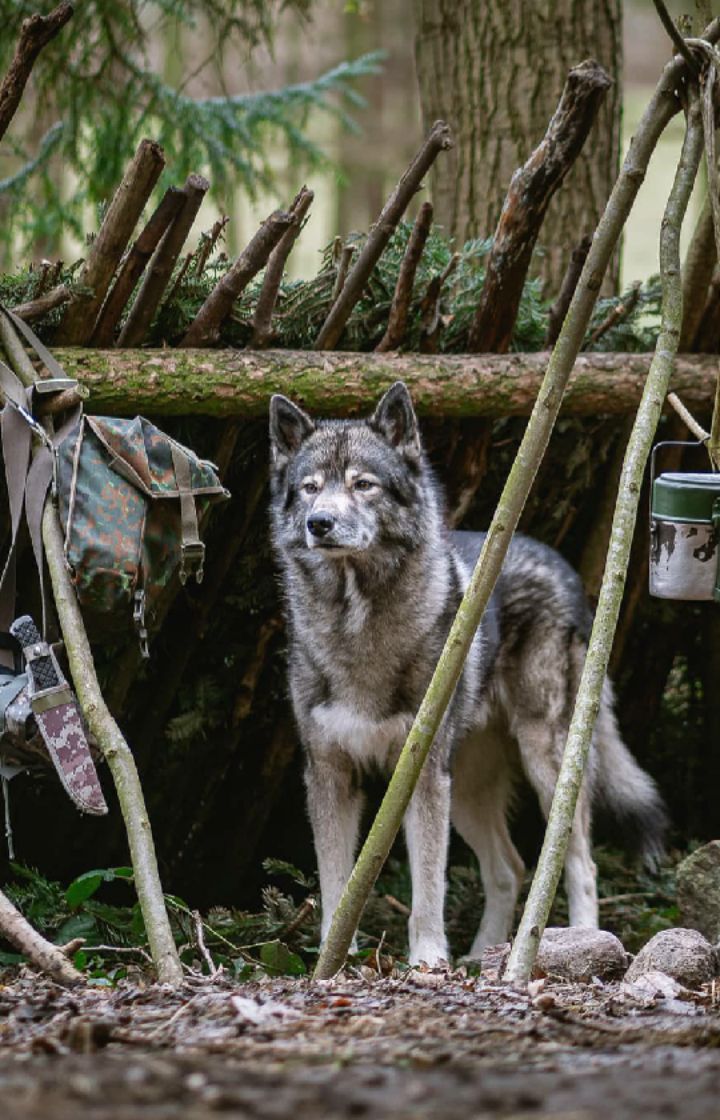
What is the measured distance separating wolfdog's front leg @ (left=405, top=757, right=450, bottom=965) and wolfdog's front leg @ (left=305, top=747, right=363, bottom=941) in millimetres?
268

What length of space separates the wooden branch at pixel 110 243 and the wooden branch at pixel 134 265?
44mm

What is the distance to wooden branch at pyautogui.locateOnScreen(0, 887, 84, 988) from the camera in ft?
12.5

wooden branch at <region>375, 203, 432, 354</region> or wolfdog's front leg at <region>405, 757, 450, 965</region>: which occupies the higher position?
wooden branch at <region>375, 203, 432, 354</region>

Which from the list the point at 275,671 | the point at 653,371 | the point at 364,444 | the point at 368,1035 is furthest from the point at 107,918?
the point at 653,371

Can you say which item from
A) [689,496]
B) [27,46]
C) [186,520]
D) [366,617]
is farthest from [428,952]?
[27,46]

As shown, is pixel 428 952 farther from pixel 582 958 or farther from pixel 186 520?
pixel 186 520

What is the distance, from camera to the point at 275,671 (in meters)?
6.43

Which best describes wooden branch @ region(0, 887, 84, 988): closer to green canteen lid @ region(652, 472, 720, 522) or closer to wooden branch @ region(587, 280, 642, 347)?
green canteen lid @ region(652, 472, 720, 522)

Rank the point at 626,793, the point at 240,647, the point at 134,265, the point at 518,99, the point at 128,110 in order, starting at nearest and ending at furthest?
the point at 134,265, the point at 240,647, the point at 626,793, the point at 518,99, the point at 128,110

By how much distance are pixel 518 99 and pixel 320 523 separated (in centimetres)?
387

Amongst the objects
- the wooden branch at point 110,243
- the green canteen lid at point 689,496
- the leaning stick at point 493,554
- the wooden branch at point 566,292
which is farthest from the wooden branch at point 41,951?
the wooden branch at point 566,292

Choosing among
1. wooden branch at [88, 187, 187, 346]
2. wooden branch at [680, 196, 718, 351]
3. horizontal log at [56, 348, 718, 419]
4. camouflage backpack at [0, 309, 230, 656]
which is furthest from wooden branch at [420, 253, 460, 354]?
camouflage backpack at [0, 309, 230, 656]

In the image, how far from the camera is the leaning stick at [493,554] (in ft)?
12.7

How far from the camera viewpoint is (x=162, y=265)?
204 inches
